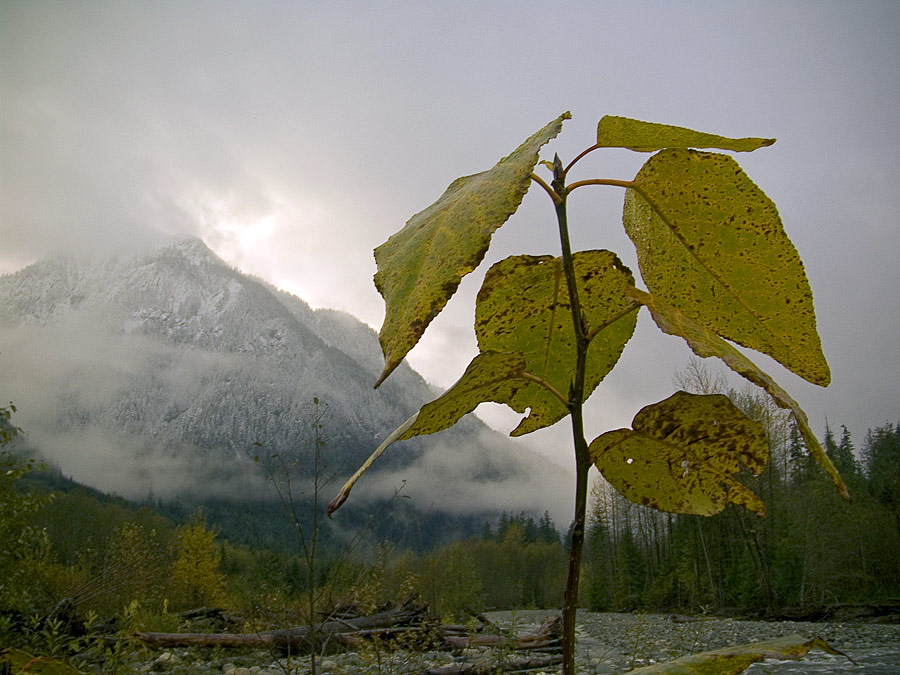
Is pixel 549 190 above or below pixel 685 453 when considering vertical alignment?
above

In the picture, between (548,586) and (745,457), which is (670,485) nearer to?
(745,457)

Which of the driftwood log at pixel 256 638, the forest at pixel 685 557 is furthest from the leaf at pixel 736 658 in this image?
the forest at pixel 685 557

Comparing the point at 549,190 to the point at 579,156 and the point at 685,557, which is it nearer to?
the point at 579,156

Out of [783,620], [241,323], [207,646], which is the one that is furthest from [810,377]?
[241,323]

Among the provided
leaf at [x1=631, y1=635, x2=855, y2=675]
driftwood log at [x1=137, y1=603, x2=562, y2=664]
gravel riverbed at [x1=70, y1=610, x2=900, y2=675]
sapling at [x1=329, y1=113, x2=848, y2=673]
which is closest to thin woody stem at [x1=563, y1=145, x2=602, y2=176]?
sapling at [x1=329, y1=113, x2=848, y2=673]

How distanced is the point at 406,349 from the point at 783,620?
67.2 feet

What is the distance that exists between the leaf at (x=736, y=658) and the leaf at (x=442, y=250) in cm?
24

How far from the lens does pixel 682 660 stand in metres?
0.36

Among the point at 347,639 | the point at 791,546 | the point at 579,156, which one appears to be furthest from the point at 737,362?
the point at 791,546

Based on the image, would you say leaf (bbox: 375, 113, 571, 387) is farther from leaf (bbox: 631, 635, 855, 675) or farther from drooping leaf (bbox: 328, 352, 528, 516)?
leaf (bbox: 631, 635, 855, 675)

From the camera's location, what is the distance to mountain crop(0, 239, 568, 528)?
84000 millimetres

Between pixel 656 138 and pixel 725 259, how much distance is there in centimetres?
10

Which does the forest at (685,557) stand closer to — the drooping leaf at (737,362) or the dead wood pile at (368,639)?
the dead wood pile at (368,639)

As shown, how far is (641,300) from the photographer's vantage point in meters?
0.36
